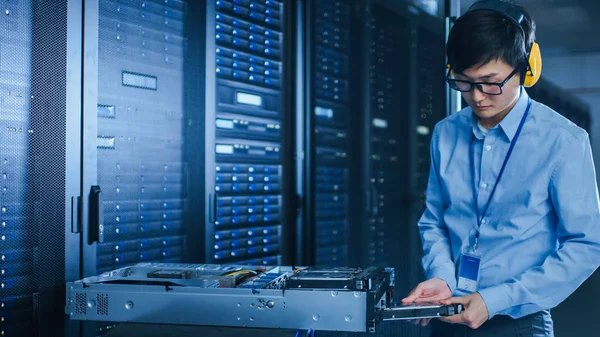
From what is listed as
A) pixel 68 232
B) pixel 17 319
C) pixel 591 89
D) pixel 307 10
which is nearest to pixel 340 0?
pixel 307 10

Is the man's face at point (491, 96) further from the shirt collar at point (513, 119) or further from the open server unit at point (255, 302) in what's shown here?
the open server unit at point (255, 302)

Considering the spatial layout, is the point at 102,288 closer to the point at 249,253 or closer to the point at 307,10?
the point at 249,253

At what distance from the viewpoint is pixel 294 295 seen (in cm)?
121

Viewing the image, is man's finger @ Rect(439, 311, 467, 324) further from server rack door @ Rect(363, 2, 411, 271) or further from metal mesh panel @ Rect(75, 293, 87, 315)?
server rack door @ Rect(363, 2, 411, 271)

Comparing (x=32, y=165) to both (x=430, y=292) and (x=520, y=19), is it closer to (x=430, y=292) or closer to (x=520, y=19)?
(x=430, y=292)

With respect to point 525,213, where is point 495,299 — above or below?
below

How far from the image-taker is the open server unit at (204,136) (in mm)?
1793

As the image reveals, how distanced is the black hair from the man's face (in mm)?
13

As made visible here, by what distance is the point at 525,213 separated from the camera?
138 centimetres

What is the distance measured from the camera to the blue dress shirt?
4.34 ft

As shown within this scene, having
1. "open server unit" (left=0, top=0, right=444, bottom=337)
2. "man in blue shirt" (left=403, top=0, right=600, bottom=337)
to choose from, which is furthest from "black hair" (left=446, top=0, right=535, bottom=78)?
"open server unit" (left=0, top=0, right=444, bottom=337)

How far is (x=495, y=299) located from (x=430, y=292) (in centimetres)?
15

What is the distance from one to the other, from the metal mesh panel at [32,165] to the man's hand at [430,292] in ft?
3.56

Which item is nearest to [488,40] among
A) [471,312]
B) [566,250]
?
[566,250]
